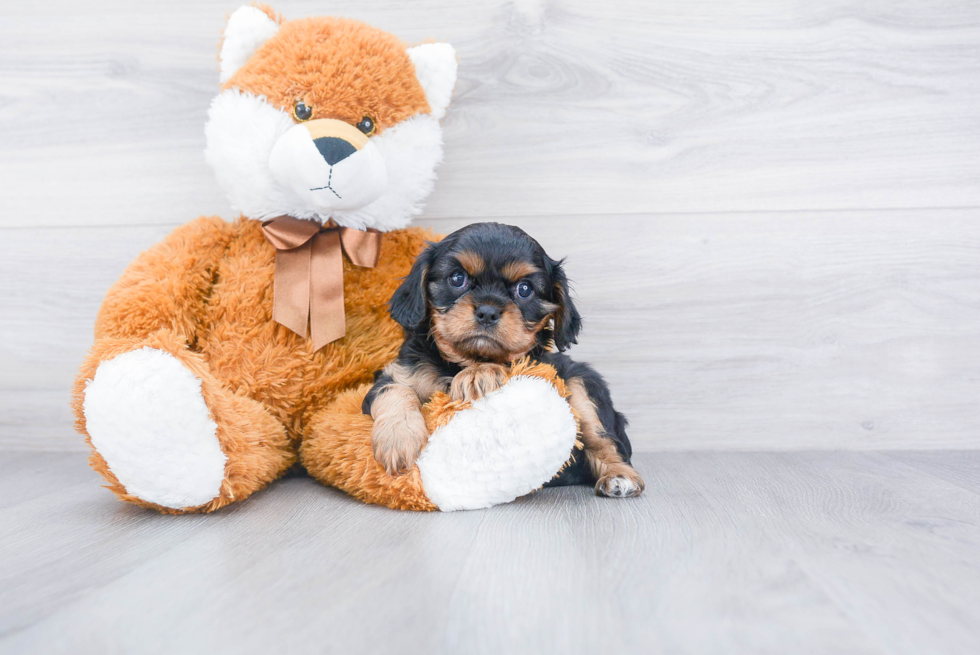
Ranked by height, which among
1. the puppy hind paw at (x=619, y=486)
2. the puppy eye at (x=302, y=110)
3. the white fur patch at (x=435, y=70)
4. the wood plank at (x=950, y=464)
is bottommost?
the wood plank at (x=950, y=464)

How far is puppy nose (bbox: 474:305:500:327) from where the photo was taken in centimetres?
130

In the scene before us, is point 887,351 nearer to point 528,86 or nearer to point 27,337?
point 528,86

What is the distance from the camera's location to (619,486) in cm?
143

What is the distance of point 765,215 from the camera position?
75.5 inches

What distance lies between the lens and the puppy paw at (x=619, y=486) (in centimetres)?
143

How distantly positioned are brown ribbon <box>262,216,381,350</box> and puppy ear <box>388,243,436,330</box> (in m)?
0.18

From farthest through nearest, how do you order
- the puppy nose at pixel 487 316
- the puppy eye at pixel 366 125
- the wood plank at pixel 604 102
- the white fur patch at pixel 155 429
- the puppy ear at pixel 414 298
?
1. the wood plank at pixel 604 102
2. the puppy eye at pixel 366 125
3. the puppy ear at pixel 414 298
4. the puppy nose at pixel 487 316
5. the white fur patch at pixel 155 429

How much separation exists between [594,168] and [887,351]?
102 cm

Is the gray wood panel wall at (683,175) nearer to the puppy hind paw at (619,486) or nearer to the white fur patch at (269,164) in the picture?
the white fur patch at (269,164)

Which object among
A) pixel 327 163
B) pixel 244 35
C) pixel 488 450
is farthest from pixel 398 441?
pixel 244 35

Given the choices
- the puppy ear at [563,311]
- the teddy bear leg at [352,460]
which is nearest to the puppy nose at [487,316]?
the puppy ear at [563,311]

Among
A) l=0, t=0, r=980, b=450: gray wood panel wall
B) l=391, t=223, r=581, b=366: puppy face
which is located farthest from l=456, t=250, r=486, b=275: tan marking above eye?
l=0, t=0, r=980, b=450: gray wood panel wall

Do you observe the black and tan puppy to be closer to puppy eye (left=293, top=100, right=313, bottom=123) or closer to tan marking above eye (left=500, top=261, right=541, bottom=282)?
tan marking above eye (left=500, top=261, right=541, bottom=282)

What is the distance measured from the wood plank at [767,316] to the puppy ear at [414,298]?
0.53 metres
